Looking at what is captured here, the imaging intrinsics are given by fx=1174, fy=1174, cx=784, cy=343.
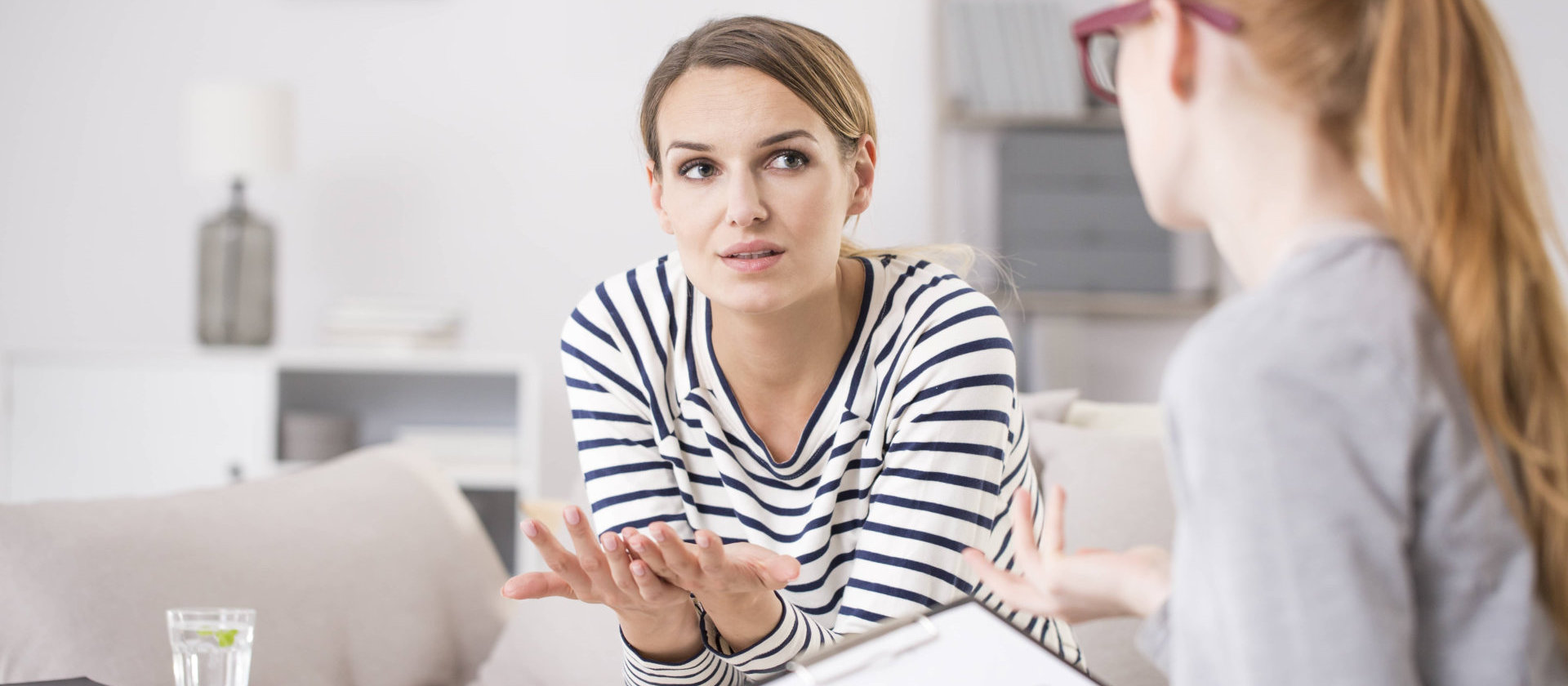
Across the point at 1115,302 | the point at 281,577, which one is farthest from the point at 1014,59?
the point at 281,577

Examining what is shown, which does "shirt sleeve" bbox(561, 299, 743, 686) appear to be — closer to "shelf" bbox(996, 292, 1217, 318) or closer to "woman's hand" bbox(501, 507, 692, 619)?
"woman's hand" bbox(501, 507, 692, 619)

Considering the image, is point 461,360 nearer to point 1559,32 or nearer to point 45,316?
point 45,316

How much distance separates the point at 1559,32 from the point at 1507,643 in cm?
289

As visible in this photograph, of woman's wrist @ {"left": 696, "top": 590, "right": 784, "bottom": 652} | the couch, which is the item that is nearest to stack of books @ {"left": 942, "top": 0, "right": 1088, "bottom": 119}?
the couch

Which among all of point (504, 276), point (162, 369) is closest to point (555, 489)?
point (504, 276)

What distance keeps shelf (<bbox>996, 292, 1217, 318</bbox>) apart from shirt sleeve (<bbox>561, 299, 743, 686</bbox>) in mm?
1724

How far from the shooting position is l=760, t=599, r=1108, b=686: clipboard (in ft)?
2.25

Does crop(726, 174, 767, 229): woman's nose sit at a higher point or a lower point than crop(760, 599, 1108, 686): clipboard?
higher

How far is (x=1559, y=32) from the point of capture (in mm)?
2816

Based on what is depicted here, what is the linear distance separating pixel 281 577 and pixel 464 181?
1937 mm

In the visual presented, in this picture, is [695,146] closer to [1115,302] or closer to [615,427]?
[615,427]

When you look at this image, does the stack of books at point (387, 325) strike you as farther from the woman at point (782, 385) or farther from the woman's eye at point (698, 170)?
the woman's eye at point (698, 170)

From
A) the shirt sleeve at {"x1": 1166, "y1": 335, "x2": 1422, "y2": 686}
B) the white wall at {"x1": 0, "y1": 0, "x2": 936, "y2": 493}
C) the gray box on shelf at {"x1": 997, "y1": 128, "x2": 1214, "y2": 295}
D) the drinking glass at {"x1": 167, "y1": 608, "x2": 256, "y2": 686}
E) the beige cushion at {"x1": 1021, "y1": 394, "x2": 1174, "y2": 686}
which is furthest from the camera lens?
the white wall at {"x1": 0, "y1": 0, "x2": 936, "y2": 493}

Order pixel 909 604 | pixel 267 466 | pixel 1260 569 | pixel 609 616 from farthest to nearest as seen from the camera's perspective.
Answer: pixel 267 466
pixel 609 616
pixel 909 604
pixel 1260 569
